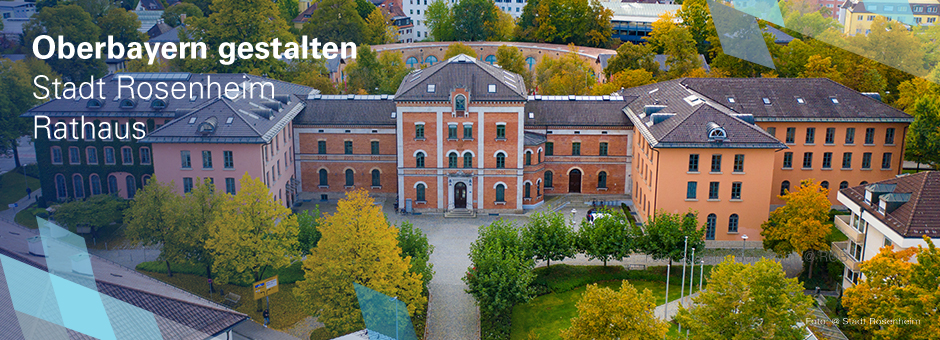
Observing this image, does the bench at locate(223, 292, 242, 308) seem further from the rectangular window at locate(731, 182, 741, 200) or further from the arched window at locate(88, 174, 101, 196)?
the rectangular window at locate(731, 182, 741, 200)

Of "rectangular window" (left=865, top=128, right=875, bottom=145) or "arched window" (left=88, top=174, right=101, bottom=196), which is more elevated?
"rectangular window" (left=865, top=128, right=875, bottom=145)

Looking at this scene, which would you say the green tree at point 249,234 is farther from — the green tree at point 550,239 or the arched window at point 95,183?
the arched window at point 95,183

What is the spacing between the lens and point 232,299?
4866 centimetres

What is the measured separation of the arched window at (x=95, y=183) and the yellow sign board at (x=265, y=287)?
2755 centimetres

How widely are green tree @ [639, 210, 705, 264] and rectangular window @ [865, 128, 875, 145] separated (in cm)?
2201

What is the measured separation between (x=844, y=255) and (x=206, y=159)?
151 feet

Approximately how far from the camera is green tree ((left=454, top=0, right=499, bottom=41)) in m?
134

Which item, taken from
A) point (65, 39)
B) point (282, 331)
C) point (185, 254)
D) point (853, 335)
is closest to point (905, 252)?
point (853, 335)

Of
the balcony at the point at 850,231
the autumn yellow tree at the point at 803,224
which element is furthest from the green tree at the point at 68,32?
the balcony at the point at 850,231

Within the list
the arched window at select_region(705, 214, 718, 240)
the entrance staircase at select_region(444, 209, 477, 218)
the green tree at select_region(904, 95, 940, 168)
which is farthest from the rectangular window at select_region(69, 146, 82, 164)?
the green tree at select_region(904, 95, 940, 168)

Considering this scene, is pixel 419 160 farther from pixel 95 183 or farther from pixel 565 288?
pixel 95 183

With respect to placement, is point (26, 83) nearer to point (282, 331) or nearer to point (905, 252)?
point (282, 331)

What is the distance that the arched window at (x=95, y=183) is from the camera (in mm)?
64062

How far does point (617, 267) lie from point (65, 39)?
85.5m
